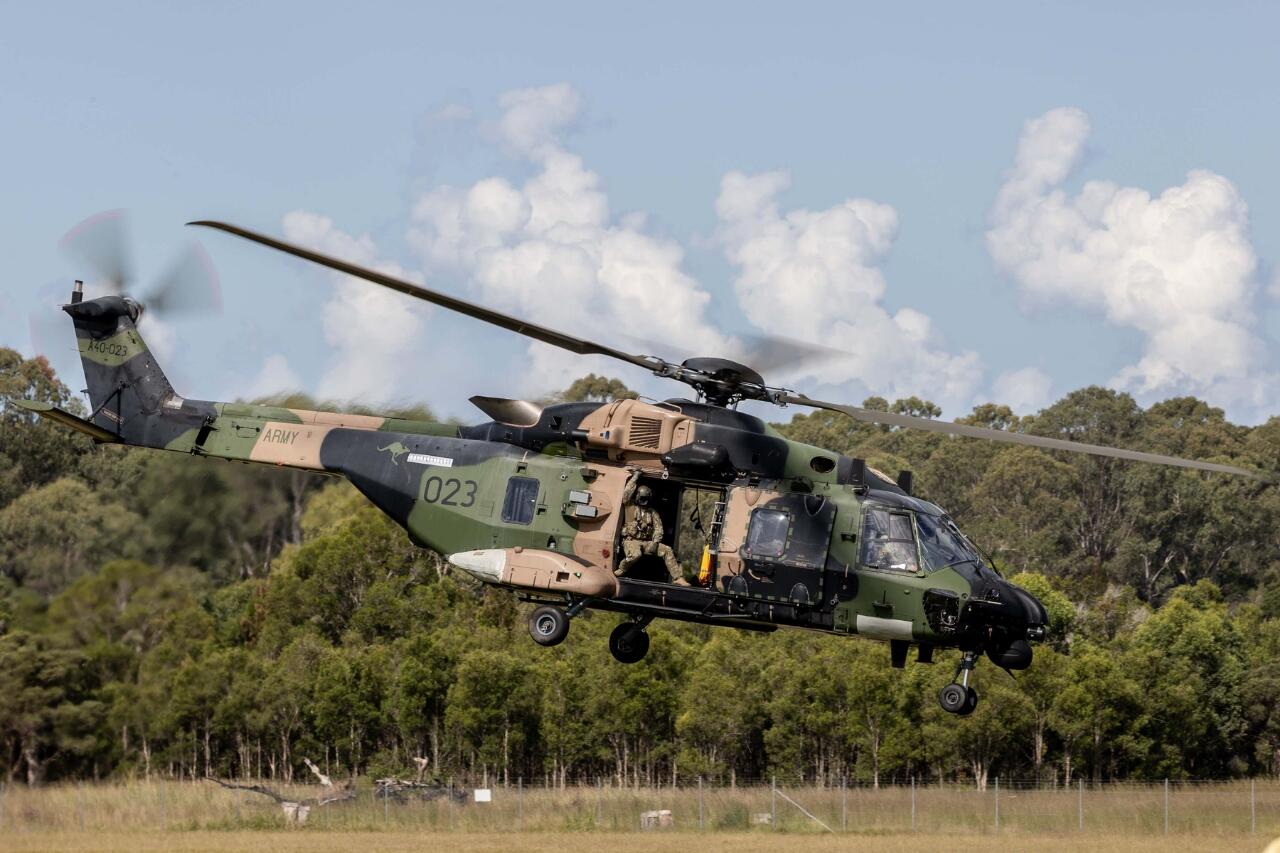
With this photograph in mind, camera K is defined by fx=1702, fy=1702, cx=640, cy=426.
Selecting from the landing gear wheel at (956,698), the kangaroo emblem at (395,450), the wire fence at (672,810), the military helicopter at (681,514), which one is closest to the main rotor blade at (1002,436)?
the military helicopter at (681,514)

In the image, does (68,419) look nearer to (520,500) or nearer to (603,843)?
(520,500)

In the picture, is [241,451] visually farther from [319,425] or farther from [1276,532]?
[1276,532]

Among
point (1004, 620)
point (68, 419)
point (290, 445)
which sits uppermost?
point (68, 419)

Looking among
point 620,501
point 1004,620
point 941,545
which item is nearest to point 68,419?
point 620,501

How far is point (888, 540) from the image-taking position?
919 inches

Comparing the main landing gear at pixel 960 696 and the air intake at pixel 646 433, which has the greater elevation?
the air intake at pixel 646 433

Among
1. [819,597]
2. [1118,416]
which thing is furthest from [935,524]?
[1118,416]

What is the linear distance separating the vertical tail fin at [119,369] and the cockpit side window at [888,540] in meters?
11.9

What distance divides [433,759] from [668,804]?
12.3 m

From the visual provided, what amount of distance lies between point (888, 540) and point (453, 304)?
676 centimetres

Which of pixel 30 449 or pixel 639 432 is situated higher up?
pixel 30 449

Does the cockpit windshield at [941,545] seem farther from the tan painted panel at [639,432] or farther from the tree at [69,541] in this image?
the tree at [69,541]

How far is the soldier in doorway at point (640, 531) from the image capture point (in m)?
24.3

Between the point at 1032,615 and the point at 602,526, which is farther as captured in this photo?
the point at 602,526
